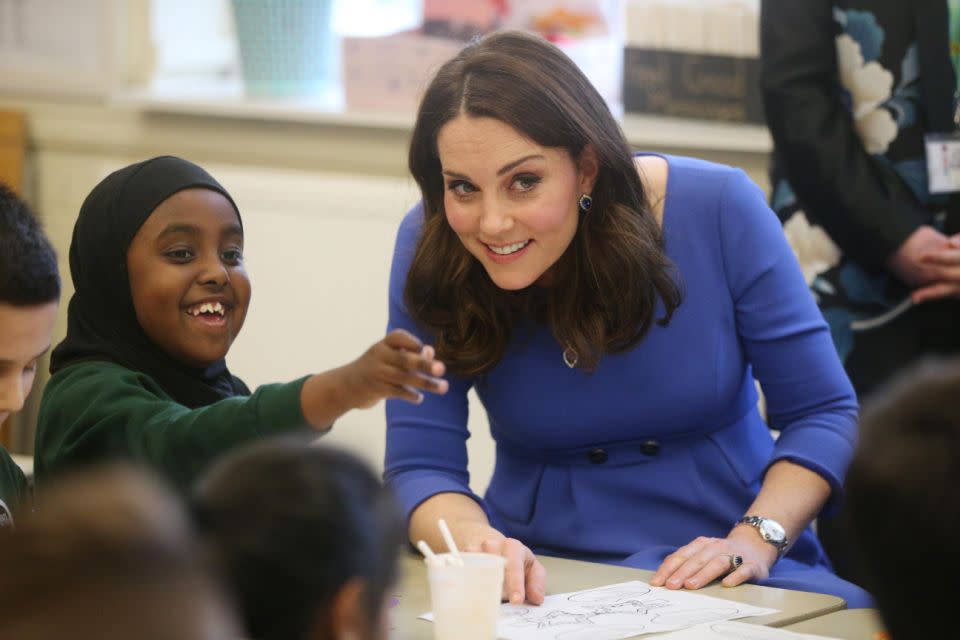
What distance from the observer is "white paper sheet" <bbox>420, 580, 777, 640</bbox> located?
1.38m

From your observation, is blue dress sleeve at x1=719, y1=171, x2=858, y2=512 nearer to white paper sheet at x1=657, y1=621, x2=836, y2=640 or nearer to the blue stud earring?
the blue stud earring

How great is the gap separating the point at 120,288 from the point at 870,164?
4.65 feet

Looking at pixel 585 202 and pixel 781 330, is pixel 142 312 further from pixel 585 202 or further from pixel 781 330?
pixel 781 330

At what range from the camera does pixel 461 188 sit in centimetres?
192

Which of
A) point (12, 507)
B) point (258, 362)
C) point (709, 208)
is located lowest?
point (258, 362)

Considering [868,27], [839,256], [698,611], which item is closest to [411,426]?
[698,611]

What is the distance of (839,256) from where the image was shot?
8.46ft

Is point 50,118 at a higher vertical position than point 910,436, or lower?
lower

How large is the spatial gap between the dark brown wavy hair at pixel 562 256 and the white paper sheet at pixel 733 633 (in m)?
0.62

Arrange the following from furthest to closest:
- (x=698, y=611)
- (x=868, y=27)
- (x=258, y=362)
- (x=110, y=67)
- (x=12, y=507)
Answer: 1. (x=110, y=67)
2. (x=258, y=362)
3. (x=868, y=27)
4. (x=12, y=507)
5. (x=698, y=611)

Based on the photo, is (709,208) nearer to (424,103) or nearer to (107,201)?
(424,103)

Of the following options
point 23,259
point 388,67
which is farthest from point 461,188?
point 388,67

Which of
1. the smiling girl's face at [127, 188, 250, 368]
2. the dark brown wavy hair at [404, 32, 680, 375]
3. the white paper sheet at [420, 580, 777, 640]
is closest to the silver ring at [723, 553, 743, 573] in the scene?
the white paper sheet at [420, 580, 777, 640]

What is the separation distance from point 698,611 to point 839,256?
4.19 feet
